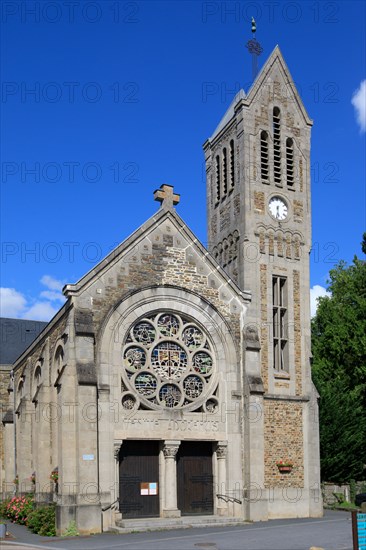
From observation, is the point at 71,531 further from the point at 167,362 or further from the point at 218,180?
the point at 218,180

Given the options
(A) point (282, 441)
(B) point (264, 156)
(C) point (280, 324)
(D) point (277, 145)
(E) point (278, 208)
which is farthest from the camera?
(D) point (277, 145)

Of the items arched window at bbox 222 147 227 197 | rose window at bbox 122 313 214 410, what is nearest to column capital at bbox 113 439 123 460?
rose window at bbox 122 313 214 410

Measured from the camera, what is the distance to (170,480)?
24094 mm

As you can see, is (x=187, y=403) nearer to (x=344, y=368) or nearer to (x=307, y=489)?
(x=307, y=489)

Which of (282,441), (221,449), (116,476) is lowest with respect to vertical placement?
(116,476)

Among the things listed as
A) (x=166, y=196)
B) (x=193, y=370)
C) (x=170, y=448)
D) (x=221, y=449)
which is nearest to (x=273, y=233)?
(x=166, y=196)

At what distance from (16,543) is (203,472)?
792 cm

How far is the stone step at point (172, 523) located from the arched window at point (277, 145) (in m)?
13.1

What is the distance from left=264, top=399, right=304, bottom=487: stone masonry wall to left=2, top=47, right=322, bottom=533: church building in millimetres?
56

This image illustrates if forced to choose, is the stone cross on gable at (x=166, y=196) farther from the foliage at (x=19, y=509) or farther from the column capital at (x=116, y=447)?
the foliage at (x=19, y=509)

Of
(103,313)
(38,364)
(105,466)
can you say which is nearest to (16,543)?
(105,466)

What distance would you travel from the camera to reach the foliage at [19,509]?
83.5ft

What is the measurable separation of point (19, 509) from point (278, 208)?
14902 millimetres

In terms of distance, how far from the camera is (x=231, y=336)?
26312mm
